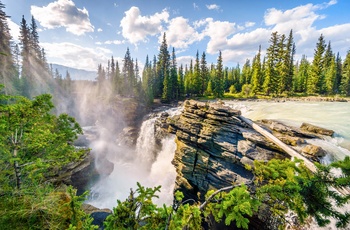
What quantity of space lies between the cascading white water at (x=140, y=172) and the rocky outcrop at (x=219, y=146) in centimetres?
551

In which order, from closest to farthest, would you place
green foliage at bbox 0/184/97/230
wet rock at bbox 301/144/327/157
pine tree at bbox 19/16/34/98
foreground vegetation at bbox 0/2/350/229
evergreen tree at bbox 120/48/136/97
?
foreground vegetation at bbox 0/2/350/229
green foliage at bbox 0/184/97/230
wet rock at bbox 301/144/327/157
pine tree at bbox 19/16/34/98
evergreen tree at bbox 120/48/136/97

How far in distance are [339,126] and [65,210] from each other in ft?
66.9

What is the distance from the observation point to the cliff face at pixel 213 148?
1259cm

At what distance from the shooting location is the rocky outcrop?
12.0 metres

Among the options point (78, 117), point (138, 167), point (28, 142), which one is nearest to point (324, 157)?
point (28, 142)

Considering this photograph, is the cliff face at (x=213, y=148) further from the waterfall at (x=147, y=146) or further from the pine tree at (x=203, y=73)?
the pine tree at (x=203, y=73)

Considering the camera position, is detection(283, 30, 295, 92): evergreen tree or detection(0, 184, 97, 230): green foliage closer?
detection(0, 184, 97, 230): green foliage

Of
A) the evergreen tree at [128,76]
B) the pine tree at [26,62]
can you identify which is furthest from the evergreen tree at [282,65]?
the pine tree at [26,62]

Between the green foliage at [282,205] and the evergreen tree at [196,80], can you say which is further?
the evergreen tree at [196,80]

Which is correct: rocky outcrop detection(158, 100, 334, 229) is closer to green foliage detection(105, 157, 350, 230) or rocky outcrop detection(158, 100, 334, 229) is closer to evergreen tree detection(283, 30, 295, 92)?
green foliage detection(105, 157, 350, 230)

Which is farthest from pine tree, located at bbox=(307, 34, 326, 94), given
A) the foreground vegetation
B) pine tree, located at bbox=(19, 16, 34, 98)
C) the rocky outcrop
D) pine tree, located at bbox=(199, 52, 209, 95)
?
pine tree, located at bbox=(19, 16, 34, 98)

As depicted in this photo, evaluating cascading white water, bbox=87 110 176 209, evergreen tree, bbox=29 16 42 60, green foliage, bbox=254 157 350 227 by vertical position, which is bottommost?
cascading white water, bbox=87 110 176 209

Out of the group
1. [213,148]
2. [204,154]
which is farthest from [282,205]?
[204,154]

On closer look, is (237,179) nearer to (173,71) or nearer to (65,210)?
(65,210)
